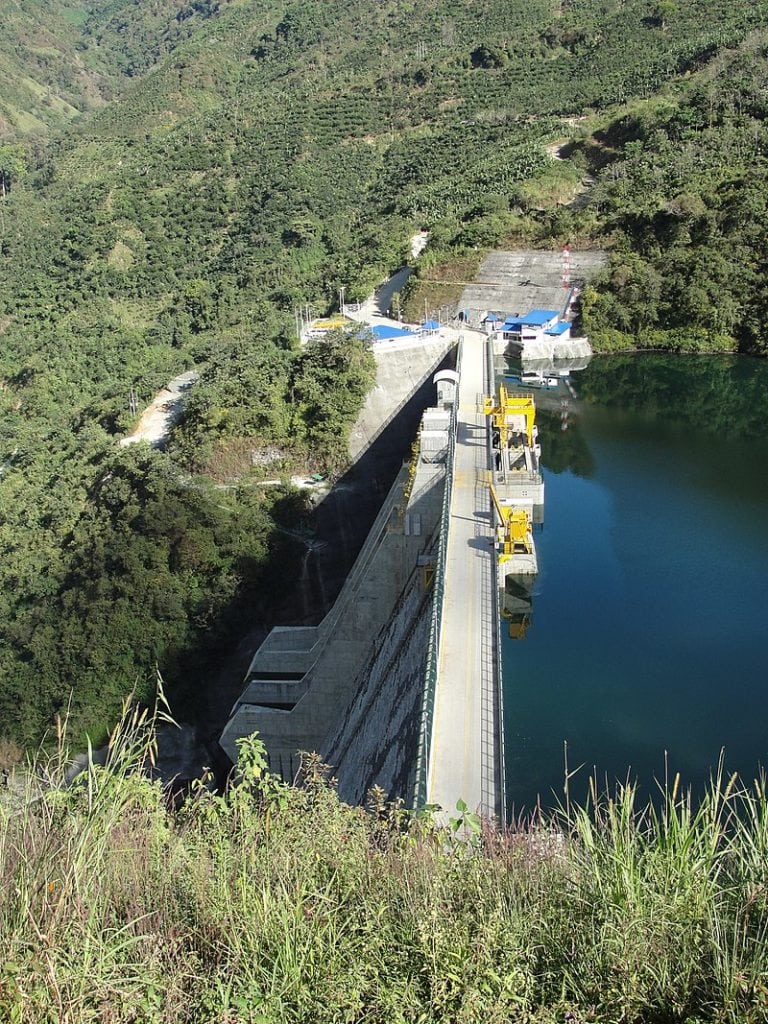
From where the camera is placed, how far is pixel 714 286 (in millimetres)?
33625

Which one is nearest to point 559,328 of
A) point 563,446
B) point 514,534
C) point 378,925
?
point 563,446

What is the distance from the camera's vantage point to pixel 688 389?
3114 centimetres

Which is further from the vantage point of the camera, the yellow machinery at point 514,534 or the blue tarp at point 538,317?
the blue tarp at point 538,317

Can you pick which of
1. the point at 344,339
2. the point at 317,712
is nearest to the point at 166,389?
the point at 344,339

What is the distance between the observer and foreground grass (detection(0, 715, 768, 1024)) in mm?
4234

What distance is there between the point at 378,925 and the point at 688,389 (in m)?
29.5

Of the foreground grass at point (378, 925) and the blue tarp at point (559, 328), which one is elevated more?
the blue tarp at point (559, 328)

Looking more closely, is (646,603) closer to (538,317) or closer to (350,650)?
(350,650)

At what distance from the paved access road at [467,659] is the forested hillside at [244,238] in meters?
6.22

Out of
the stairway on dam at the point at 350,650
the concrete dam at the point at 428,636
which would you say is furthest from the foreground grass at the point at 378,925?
the stairway on dam at the point at 350,650

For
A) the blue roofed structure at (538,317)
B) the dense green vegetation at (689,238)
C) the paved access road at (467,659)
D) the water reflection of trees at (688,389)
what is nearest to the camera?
the paved access road at (467,659)

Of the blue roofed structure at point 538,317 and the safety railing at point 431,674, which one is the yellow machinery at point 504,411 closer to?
the safety railing at point 431,674

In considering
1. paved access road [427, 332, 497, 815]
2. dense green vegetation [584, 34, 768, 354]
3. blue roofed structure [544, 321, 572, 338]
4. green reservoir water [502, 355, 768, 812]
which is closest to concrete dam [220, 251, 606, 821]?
paved access road [427, 332, 497, 815]

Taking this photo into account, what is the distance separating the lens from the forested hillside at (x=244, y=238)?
2070cm
